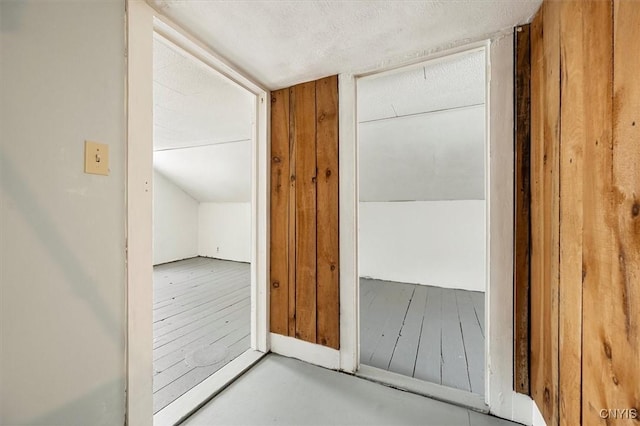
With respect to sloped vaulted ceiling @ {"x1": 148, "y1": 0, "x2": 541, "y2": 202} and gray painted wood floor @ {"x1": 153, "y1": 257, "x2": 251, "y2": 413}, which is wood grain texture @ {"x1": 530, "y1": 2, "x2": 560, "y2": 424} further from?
gray painted wood floor @ {"x1": 153, "y1": 257, "x2": 251, "y2": 413}

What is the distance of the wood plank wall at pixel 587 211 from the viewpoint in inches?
22.4

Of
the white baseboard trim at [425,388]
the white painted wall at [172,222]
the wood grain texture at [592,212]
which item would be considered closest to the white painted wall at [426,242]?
the white baseboard trim at [425,388]

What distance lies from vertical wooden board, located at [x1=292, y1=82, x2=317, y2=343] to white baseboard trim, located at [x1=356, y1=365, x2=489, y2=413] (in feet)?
1.34

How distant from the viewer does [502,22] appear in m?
1.16

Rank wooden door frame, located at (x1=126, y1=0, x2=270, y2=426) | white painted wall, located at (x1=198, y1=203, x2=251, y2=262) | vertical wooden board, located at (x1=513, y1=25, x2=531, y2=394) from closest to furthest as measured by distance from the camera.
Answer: wooden door frame, located at (x1=126, y1=0, x2=270, y2=426) → vertical wooden board, located at (x1=513, y1=25, x2=531, y2=394) → white painted wall, located at (x1=198, y1=203, x2=251, y2=262)

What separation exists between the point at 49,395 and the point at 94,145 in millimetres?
820

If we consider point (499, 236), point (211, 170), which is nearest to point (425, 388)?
point (499, 236)

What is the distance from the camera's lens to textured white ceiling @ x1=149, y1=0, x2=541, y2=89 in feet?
3.47

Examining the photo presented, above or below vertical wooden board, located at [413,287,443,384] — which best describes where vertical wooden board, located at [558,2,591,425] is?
above

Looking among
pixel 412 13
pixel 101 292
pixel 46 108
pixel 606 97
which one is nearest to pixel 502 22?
pixel 412 13

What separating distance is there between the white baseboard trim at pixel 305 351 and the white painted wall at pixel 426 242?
83.1 inches

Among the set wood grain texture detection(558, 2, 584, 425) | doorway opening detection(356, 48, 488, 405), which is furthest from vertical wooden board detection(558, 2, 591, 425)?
doorway opening detection(356, 48, 488, 405)

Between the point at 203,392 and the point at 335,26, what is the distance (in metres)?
1.97

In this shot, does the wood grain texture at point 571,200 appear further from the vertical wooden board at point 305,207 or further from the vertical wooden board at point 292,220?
the vertical wooden board at point 292,220
